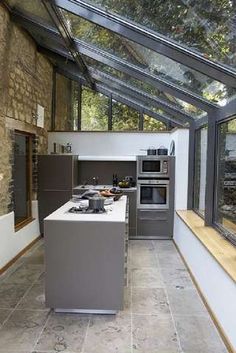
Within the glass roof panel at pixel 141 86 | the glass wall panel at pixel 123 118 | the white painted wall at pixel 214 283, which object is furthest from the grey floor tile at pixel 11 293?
the glass wall panel at pixel 123 118

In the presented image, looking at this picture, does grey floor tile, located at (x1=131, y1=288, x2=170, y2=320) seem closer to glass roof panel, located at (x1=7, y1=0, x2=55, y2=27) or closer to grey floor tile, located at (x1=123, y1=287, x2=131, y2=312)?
grey floor tile, located at (x1=123, y1=287, x2=131, y2=312)

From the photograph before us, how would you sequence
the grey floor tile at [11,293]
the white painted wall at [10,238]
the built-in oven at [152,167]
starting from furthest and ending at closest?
the built-in oven at [152,167] → the white painted wall at [10,238] → the grey floor tile at [11,293]

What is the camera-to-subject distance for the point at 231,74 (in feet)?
8.59

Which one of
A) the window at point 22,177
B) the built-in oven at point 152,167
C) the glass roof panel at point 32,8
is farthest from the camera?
the built-in oven at point 152,167

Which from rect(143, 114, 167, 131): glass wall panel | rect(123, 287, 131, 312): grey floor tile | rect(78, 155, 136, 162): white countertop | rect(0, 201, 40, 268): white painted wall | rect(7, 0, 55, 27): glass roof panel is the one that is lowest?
rect(123, 287, 131, 312): grey floor tile

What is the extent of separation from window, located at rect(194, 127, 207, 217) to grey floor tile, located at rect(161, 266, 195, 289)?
96 cm

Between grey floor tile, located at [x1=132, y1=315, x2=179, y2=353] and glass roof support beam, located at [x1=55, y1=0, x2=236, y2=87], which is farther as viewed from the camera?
glass roof support beam, located at [x1=55, y1=0, x2=236, y2=87]

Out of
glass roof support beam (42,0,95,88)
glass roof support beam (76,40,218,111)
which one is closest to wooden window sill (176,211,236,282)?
glass roof support beam (76,40,218,111)

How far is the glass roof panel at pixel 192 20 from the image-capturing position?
2.10 m

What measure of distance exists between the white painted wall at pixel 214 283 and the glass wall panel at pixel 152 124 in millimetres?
2670

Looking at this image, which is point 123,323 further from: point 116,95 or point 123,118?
point 116,95

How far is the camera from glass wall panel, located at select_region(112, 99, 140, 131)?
6512 millimetres

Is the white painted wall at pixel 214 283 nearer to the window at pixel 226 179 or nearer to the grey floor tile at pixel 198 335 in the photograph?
the grey floor tile at pixel 198 335

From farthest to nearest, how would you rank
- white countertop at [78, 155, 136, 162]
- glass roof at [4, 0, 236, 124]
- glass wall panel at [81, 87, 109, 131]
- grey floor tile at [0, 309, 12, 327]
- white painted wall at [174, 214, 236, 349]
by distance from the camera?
glass wall panel at [81, 87, 109, 131] < white countertop at [78, 155, 136, 162] < grey floor tile at [0, 309, 12, 327] < white painted wall at [174, 214, 236, 349] < glass roof at [4, 0, 236, 124]
